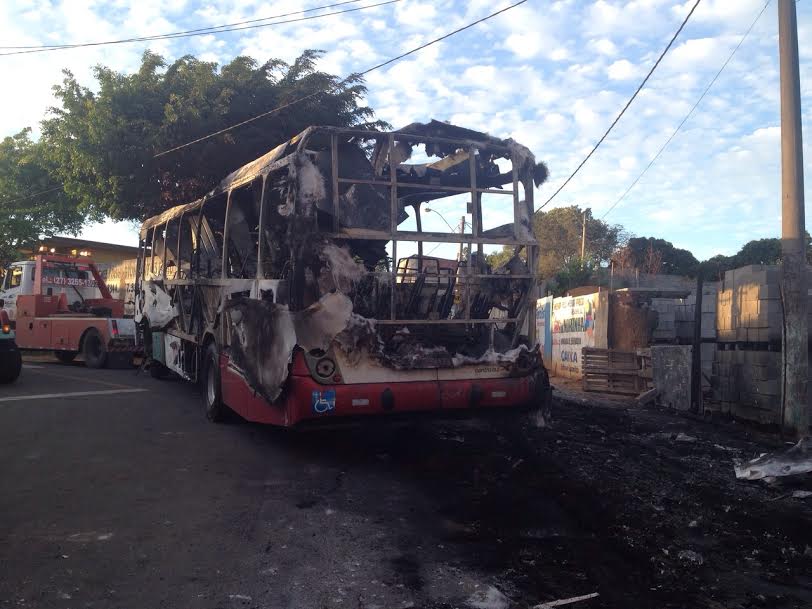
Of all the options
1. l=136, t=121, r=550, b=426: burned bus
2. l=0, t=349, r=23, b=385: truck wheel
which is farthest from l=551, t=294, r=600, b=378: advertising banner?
l=0, t=349, r=23, b=385: truck wheel

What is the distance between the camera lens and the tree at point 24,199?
84.5ft

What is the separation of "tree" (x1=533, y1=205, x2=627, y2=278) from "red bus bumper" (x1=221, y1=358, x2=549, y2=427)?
140ft

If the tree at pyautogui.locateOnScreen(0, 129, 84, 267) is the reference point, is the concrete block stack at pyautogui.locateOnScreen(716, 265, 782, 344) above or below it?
below

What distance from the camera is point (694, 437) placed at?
804 centimetres

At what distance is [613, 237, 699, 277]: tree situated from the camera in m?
42.3

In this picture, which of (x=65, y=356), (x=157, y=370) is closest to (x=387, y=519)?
(x=157, y=370)

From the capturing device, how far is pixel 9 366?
1127 cm

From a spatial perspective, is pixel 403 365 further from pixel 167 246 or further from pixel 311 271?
pixel 167 246

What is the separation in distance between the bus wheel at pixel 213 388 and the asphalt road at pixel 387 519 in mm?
223

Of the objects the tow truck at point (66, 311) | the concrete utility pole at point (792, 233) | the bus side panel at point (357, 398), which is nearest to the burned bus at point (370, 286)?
the bus side panel at point (357, 398)

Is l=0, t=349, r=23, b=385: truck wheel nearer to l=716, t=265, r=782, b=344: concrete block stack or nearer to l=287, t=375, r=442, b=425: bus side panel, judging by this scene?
l=287, t=375, r=442, b=425: bus side panel

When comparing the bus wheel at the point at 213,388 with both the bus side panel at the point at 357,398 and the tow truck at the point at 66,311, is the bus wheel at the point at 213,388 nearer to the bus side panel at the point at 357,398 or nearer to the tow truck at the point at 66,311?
the bus side panel at the point at 357,398

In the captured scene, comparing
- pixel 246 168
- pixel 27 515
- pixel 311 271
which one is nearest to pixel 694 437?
pixel 311 271

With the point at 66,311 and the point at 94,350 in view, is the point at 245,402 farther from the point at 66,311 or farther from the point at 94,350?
the point at 66,311
